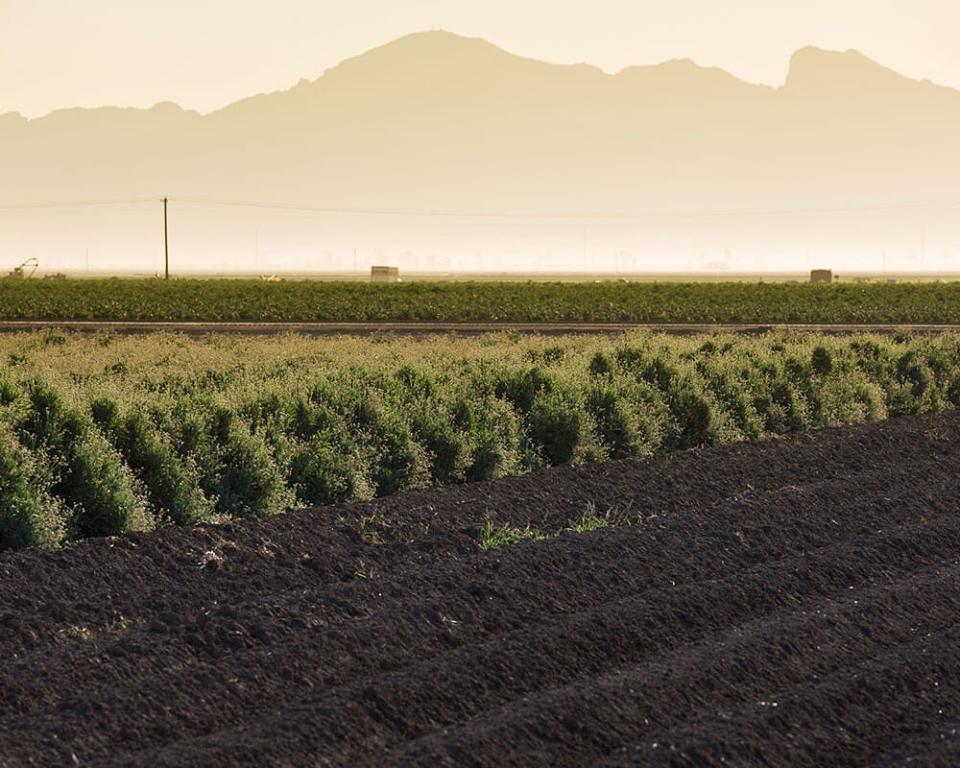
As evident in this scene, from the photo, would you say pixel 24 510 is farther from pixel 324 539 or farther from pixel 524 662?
pixel 524 662

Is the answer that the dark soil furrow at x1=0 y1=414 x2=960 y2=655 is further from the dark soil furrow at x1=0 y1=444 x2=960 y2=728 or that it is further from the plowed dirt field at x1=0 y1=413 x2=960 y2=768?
the dark soil furrow at x1=0 y1=444 x2=960 y2=728

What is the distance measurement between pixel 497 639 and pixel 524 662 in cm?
38

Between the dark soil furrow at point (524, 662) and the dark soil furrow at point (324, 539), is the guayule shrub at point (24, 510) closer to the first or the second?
the dark soil furrow at point (324, 539)

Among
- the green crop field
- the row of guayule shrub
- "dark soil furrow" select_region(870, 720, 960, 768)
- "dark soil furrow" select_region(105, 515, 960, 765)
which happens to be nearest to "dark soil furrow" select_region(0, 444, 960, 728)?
"dark soil furrow" select_region(105, 515, 960, 765)

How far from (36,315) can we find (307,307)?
1031 cm

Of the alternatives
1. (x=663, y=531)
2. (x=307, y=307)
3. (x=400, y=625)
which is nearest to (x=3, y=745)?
(x=400, y=625)

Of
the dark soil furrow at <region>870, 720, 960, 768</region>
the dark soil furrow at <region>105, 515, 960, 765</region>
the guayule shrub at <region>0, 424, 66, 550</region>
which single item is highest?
the guayule shrub at <region>0, 424, 66, 550</region>

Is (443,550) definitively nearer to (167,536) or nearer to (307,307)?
(167,536)

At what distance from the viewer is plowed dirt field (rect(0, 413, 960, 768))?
6.64 m

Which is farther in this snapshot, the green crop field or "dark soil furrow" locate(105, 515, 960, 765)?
the green crop field

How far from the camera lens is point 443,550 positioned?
408 inches

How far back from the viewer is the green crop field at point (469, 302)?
2195 inches

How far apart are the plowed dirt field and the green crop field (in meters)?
43.8

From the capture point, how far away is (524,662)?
763 centimetres
